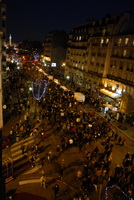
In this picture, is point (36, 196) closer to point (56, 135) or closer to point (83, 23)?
point (56, 135)

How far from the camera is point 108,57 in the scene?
41.8 m

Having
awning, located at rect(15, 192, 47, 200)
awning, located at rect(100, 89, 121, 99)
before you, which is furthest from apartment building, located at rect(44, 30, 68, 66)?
awning, located at rect(15, 192, 47, 200)

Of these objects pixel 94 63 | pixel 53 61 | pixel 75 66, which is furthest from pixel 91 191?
pixel 53 61

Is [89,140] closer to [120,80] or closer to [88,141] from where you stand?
[88,141]

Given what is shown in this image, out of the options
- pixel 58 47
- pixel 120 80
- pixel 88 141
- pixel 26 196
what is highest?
pixel 58 47

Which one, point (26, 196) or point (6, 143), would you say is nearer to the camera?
point (26, 196)

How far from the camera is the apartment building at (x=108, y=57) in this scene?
34188 mm

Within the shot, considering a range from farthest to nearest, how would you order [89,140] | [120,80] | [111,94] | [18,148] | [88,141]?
[111,94], [120,80], [89,140], [88,141], [18,148]

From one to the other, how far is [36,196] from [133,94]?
25327mm

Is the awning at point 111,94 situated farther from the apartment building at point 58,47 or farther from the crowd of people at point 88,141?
the apartment building at point 58,47

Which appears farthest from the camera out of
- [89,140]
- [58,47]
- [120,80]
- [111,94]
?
[58,47]

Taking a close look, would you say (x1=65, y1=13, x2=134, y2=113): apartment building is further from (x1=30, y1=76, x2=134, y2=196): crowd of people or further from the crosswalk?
the crosswalk

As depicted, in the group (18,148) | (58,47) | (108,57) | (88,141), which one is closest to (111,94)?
(108,57)

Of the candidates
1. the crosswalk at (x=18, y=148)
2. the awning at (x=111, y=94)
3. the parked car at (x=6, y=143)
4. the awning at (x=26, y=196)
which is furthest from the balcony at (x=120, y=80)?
the awning at (x=26, y=196)
